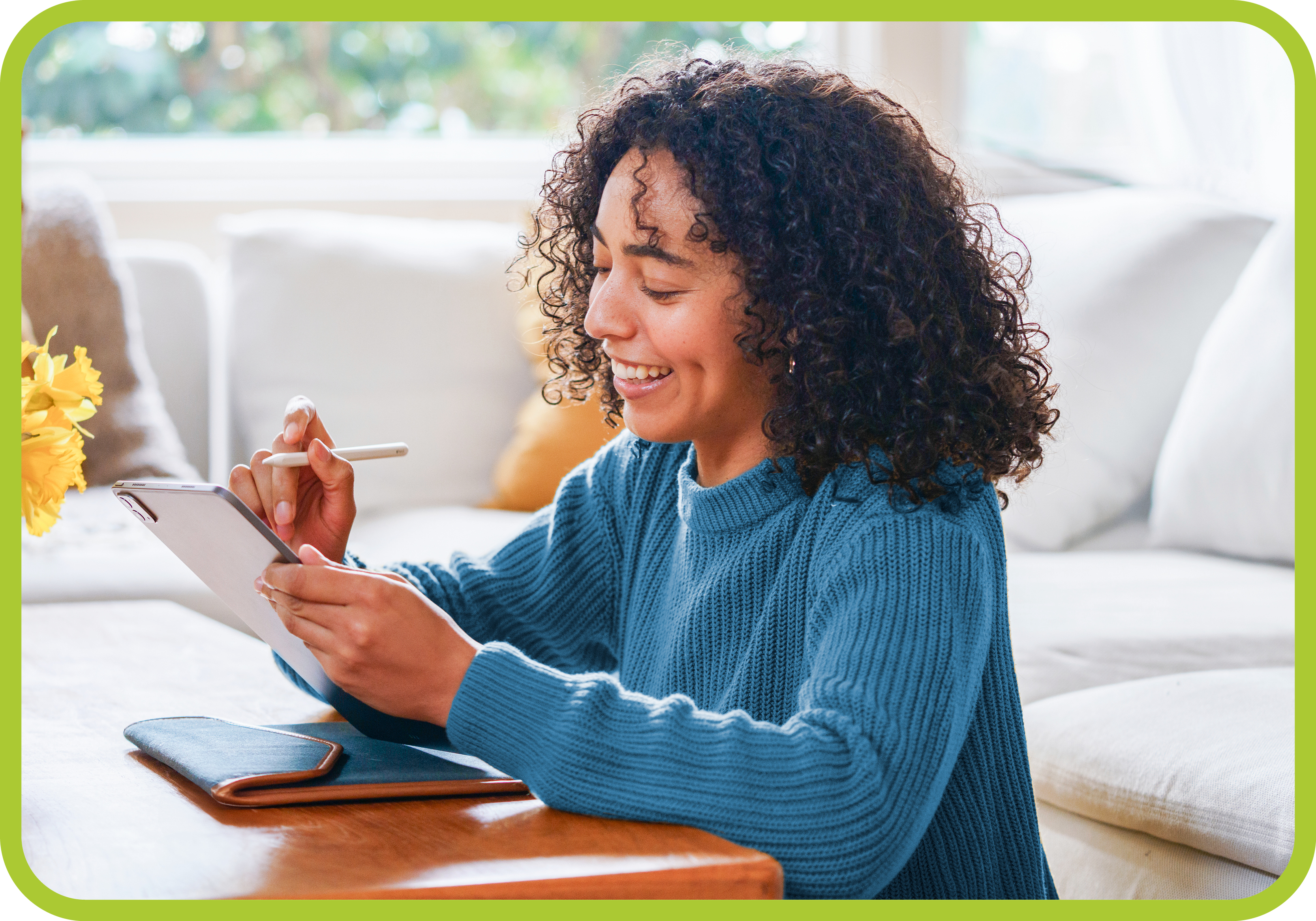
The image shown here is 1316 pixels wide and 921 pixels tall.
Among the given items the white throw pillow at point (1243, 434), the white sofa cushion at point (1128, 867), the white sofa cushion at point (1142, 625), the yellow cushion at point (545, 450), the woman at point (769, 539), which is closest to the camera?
the woman at point (769, 539)

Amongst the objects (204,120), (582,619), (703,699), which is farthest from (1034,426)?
(204,120)

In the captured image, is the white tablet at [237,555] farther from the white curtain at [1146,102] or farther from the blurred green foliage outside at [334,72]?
the blurred green foliage outside at [334,72]

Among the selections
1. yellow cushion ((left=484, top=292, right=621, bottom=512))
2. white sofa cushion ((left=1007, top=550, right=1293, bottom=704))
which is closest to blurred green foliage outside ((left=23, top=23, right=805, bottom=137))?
yellow cushion ((left=484, top=292, right=621, bottom=512))

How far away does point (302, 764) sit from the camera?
0.76 meters

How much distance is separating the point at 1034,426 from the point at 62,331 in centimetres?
190

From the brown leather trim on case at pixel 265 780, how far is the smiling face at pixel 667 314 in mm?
351

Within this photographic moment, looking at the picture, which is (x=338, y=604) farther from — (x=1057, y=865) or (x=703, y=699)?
(x=1057, y=865)

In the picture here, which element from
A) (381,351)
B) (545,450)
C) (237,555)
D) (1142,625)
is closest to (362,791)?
(237,555)

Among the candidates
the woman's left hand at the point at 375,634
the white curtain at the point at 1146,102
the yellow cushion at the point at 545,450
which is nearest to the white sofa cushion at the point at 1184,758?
the woman's left hand at the point at 375,634

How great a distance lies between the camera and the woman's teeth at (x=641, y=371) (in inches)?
38.1

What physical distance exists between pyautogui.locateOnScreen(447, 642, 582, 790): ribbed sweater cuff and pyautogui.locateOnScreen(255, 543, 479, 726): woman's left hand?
12 mm

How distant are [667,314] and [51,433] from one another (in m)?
0.42

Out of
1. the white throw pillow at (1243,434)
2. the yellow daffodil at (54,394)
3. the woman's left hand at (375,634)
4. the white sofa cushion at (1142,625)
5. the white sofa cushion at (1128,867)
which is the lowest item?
the white sofa cushion at (1128,867)

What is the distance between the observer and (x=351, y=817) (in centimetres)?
70
